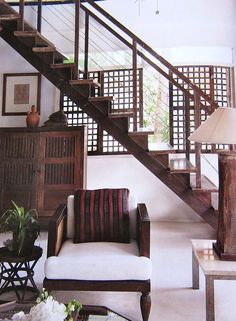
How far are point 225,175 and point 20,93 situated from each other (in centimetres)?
365

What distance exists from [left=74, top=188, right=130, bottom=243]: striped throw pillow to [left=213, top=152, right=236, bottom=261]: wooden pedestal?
67 cm

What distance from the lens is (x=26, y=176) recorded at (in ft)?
12.4

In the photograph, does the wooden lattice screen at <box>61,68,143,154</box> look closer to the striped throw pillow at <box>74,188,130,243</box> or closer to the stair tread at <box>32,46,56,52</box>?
the stair tread at <box>32,46,56,52</box>

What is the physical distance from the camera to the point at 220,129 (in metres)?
1.65

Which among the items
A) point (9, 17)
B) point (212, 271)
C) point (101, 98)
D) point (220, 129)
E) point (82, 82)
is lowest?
point (212, 271)

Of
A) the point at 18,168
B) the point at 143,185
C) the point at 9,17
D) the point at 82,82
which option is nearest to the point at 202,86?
the point at 143,185

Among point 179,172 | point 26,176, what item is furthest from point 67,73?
point 179,172

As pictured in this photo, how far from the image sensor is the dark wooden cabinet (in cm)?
372

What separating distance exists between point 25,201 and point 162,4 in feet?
11.4

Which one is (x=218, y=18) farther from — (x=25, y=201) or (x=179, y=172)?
(x=25, y=201)

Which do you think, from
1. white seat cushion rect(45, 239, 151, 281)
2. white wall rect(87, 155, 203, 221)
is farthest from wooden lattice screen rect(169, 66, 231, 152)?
white seat cushion rect(45, 239, 151, 281)

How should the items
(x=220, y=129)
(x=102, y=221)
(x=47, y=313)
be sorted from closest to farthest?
(x=47, y=313) → (x=220, y=129) → (x=102, y=221)

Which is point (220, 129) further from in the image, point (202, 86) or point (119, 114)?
point (202, 86)

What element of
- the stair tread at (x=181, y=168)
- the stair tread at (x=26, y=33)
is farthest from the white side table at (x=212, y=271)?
the stair tread at (x=26, y=33)
